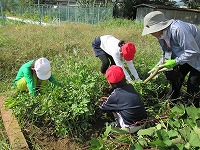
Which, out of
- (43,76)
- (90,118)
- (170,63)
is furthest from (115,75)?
(43,76)

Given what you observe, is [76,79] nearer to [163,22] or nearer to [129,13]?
[163,22]

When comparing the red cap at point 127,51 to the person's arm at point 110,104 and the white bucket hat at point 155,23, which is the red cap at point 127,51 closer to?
the white bucket hat at point 155,23

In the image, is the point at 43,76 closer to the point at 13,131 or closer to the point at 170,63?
the point at 13,131

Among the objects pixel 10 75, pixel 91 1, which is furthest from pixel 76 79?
pixel 91 1

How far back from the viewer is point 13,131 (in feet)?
8.63

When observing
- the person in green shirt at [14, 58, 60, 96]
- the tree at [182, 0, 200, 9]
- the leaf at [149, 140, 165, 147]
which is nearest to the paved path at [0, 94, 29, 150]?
the person in green shirt at [14, 58, 60, 96]

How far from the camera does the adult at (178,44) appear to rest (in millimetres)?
2746

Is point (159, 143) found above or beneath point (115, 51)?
beneath

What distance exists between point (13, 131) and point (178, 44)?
209 centimetres

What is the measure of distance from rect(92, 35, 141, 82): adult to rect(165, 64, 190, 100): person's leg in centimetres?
47

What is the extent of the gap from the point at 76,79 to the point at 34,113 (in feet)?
2.13

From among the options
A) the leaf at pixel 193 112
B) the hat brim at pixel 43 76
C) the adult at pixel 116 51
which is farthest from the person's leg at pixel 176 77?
the hat brim at pixel 43 76

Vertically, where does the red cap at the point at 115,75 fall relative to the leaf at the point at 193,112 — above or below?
above

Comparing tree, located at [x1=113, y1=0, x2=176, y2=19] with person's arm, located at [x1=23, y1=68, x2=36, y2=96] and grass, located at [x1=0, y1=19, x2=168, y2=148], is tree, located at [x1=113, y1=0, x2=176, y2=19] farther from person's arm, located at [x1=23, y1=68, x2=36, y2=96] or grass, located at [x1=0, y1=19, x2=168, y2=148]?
person's arm, located at [x1=23, y1=68, x2=36, y2=96]
